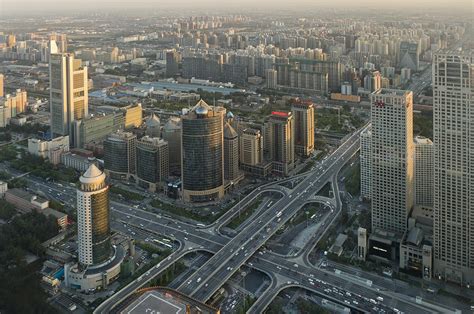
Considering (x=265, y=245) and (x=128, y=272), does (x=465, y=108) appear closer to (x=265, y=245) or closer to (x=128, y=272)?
(x=265, y=245)

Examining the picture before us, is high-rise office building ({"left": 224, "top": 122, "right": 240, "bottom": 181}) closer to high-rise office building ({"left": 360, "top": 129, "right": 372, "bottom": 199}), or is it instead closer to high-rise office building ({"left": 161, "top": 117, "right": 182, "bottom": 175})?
high-rise office building ({"left": 161, "top": 117, "right": 182, "bottom": 175})

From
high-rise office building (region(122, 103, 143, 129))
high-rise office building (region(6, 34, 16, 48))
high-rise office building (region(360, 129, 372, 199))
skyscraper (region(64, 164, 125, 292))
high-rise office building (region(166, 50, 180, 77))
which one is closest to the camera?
skyscraper (region(64, 164, 125, 292))

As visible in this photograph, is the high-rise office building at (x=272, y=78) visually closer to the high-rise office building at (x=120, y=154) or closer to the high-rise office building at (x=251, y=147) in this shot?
the high-rise office building at (x=251, y=147)

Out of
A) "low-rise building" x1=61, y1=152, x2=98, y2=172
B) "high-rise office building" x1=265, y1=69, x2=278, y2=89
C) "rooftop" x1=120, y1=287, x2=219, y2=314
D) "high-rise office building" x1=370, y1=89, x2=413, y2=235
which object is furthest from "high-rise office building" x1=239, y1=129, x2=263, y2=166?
"high-rise office building" x1=265, y1=69, x2=278, y2=89

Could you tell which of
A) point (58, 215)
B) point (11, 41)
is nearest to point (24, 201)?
point (58, 215)

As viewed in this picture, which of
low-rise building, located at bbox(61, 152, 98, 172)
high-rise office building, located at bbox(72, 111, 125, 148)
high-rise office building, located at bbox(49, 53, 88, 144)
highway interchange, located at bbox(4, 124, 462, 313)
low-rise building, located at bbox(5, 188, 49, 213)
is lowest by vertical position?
highway interchange, located at bbox(4, 124, 462, 313)

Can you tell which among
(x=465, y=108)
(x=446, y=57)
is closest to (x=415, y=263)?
(x=465, y=108)
